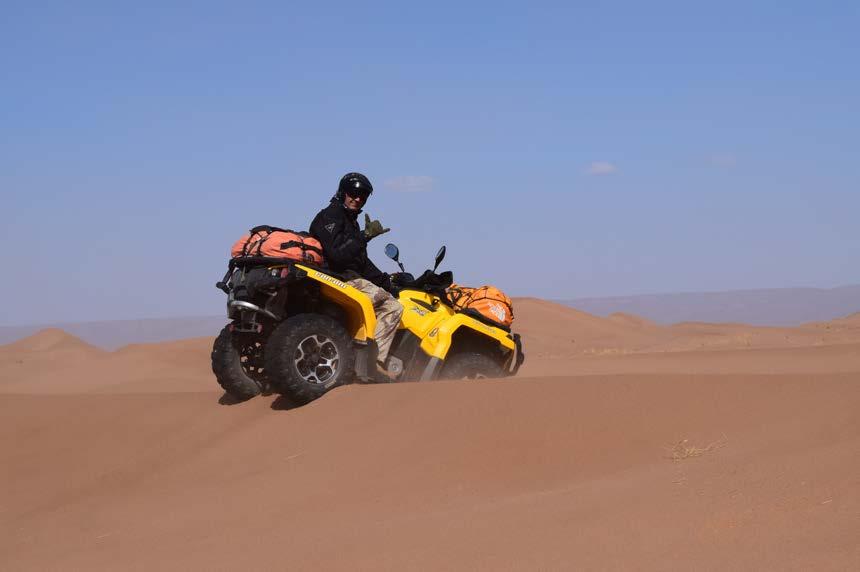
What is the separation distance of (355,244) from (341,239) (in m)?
0.13

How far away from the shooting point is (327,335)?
305 inches

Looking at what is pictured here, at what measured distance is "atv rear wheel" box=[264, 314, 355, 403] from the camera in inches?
294

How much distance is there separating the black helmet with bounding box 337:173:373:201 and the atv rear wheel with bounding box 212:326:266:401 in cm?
158

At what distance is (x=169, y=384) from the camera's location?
16.9m

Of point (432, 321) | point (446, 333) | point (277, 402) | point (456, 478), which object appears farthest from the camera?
point (432, 321)

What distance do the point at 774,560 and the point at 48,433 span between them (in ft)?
24.0

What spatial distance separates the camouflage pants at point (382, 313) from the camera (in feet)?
27.2

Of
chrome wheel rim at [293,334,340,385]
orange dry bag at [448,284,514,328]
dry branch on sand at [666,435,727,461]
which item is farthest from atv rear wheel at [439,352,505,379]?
dry branch on sand at [666,435,727,461]

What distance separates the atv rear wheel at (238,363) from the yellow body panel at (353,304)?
0.84 metres

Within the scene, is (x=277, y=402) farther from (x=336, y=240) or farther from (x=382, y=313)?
(x=336, y=240)

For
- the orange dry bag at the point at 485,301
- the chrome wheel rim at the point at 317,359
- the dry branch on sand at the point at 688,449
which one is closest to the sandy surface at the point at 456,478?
the dry branch on sand at the point at 688,449

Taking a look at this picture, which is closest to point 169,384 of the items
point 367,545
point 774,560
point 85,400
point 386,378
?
point 85,400

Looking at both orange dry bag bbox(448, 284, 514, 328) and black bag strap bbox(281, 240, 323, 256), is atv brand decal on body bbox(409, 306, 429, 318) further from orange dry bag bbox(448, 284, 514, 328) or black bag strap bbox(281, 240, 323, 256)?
black bag strap bbox(281, 240, 323, 256)

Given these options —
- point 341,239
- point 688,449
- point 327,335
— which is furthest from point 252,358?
point 688,449
